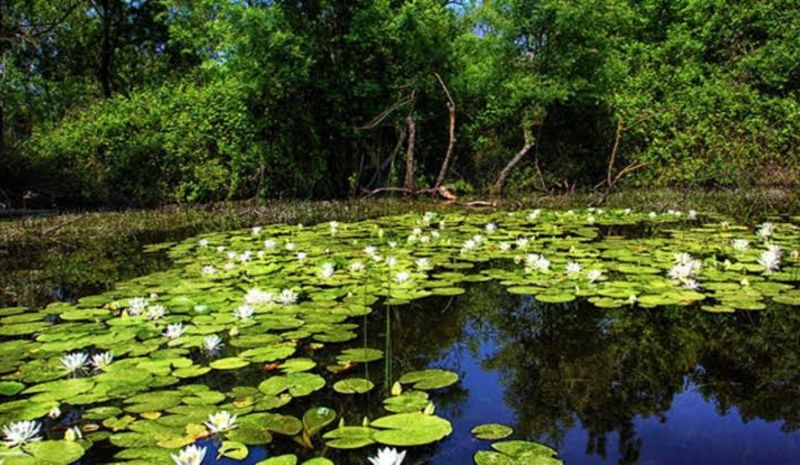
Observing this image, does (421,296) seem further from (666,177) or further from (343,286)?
(666,177)

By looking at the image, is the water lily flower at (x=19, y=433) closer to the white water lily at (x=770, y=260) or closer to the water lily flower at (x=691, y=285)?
the water lily flower at (x=691, y=285)

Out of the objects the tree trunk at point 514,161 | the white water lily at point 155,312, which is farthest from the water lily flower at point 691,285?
the tree trunk at point 514,161

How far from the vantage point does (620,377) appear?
224 cm

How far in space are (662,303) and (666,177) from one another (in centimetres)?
964

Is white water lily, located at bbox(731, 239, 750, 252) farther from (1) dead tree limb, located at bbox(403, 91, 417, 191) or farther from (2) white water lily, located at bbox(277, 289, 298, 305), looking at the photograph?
(1) dead tree limb, located at bbox(403, 91, 417, 191)

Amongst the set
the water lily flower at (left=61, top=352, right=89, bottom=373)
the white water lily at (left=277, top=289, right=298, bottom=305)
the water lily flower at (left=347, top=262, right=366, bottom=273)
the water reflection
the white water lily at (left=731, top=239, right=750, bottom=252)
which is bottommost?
the water reflection

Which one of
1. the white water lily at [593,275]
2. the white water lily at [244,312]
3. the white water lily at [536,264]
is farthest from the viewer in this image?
the white water lily at [536,264]

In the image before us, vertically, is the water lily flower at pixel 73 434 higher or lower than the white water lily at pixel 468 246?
lower

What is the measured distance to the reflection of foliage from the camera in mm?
1938

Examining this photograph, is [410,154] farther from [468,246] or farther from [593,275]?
[593,275]

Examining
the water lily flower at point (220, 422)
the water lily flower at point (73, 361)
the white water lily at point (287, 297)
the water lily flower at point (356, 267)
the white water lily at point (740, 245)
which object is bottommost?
the water lily flower at point (220, 422)

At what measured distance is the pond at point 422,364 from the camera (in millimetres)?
1763

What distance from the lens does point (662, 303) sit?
3.10 m

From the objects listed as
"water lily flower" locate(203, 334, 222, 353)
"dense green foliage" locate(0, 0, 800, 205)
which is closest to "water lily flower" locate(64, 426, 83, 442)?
"water lily flower" locate(203, 334, 222, 353)
